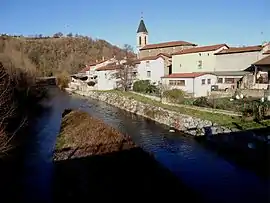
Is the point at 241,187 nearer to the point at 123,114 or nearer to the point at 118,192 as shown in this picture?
the point at 118,192

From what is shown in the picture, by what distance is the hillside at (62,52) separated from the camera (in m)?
68.6

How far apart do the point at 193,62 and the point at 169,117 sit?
12265 millimetres

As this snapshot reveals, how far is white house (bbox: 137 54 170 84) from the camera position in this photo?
3297cm

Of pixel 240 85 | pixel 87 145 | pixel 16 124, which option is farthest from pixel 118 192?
pixel 240 85

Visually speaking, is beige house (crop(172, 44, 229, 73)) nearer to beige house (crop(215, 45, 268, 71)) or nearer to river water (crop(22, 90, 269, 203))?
beige house (crop(215, 45, 268, 71))

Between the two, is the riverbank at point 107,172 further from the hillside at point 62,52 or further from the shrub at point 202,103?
the hillside at point 62,52

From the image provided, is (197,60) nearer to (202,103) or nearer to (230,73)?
(230,73)

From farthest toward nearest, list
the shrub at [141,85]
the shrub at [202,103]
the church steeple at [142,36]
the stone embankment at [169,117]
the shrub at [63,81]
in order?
the shrub at [63,81] → the church steeple at [142,36] → the shrub at [141,85] → the shrub at [202,103] → the stone embankment at [169,117]

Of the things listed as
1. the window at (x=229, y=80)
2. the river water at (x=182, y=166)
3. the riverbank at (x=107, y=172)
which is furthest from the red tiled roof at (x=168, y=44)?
the riverbank at (x=107, y=172)

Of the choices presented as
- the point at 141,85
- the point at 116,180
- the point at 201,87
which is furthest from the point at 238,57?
the point at 116,180

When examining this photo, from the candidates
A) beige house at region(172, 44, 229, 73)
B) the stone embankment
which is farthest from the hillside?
the stone embankment

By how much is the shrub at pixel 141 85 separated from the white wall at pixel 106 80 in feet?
17.4

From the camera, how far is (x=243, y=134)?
15.0m

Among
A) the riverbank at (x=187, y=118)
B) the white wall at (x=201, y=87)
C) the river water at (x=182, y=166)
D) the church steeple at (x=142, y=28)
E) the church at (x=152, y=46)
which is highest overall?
the church steeple at (x=142, y=28)
